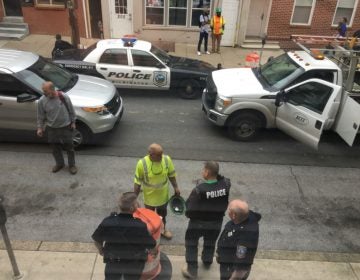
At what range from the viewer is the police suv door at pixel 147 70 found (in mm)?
9648

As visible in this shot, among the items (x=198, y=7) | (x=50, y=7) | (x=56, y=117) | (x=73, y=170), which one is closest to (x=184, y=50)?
(x=198, y=7)

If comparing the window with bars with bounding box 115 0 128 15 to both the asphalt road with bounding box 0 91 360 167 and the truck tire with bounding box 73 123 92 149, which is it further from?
the truck tire with bounding box 73 123 92 149

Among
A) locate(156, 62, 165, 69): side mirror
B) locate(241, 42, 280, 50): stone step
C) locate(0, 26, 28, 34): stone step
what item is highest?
locate(156, 62, 165, 69): side mirror

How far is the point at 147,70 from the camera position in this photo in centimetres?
966

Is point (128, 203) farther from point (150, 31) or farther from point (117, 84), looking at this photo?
point (150, 31)

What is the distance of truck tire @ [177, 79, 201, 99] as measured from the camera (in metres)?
10.1

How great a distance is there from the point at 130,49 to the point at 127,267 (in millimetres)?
7017

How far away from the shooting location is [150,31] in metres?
15.1

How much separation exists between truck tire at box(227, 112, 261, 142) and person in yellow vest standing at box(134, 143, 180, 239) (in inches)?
141

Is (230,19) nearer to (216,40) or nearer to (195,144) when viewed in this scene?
(216,40)

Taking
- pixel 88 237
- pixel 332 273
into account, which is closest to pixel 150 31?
pixel 88 237

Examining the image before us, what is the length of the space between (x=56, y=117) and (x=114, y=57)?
12.8 feet

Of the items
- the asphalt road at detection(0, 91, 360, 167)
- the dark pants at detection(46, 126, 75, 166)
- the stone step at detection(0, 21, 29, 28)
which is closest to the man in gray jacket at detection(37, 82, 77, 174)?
the dark pants at detection(46, 126, 75, 166)

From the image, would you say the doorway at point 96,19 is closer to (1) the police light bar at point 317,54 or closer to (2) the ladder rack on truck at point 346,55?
(2) the ladder rack on truck at point 346,55
